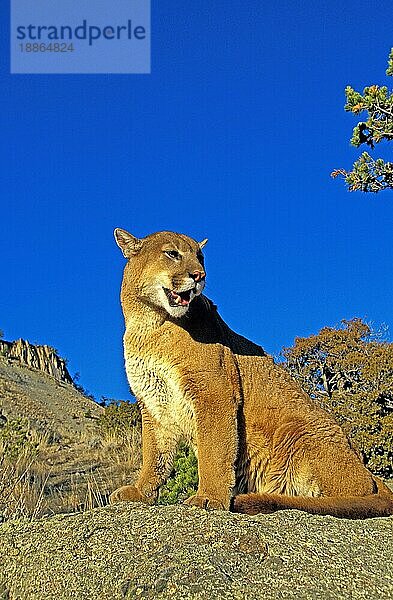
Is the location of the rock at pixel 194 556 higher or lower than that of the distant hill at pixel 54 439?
lower

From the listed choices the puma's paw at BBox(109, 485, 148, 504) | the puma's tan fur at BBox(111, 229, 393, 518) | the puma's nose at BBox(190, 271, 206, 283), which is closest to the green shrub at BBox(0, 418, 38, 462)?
the puma's paw at BBox(109, 485, 148, 504)

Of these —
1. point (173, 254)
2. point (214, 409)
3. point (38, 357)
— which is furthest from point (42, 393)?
point (214, 409)

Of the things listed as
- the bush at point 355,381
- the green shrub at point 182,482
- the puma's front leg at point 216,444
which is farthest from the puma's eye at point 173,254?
the bush at point 355,381

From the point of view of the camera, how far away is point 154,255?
607 centimetres

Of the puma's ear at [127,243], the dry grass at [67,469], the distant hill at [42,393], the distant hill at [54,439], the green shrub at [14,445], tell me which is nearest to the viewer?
the puma's ear at [127,243]

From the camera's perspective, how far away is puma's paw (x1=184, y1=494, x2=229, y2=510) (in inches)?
200

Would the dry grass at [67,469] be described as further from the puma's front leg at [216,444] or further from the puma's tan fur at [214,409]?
the puma's front leg at [216,444]

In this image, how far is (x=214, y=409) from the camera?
535 centimetres

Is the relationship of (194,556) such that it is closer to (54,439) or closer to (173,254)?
(173,254)

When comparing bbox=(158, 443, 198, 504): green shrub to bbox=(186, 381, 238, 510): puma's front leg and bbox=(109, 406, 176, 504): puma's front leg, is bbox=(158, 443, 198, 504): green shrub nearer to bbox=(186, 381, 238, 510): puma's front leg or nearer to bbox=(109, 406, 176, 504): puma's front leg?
bbox=(109, 406, 176, 504): puma's front leg

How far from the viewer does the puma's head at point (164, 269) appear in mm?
5754

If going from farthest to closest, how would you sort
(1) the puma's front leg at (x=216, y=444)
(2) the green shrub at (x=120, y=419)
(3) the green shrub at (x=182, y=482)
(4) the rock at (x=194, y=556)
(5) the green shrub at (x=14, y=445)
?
1. (2) the green shrub at (x=120, y=419)
2. (5) the green shrub at (x=14, y=445)
3. (3) the green shrub at (x=182, y=482)
4. (1) the puma's front leg at (x=216, y=444)
5. (4) the rock at (x=194, y=556)

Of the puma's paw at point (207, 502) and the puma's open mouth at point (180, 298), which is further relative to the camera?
the puma's open mouth at point (180, 298)

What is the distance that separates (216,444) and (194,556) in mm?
1902
